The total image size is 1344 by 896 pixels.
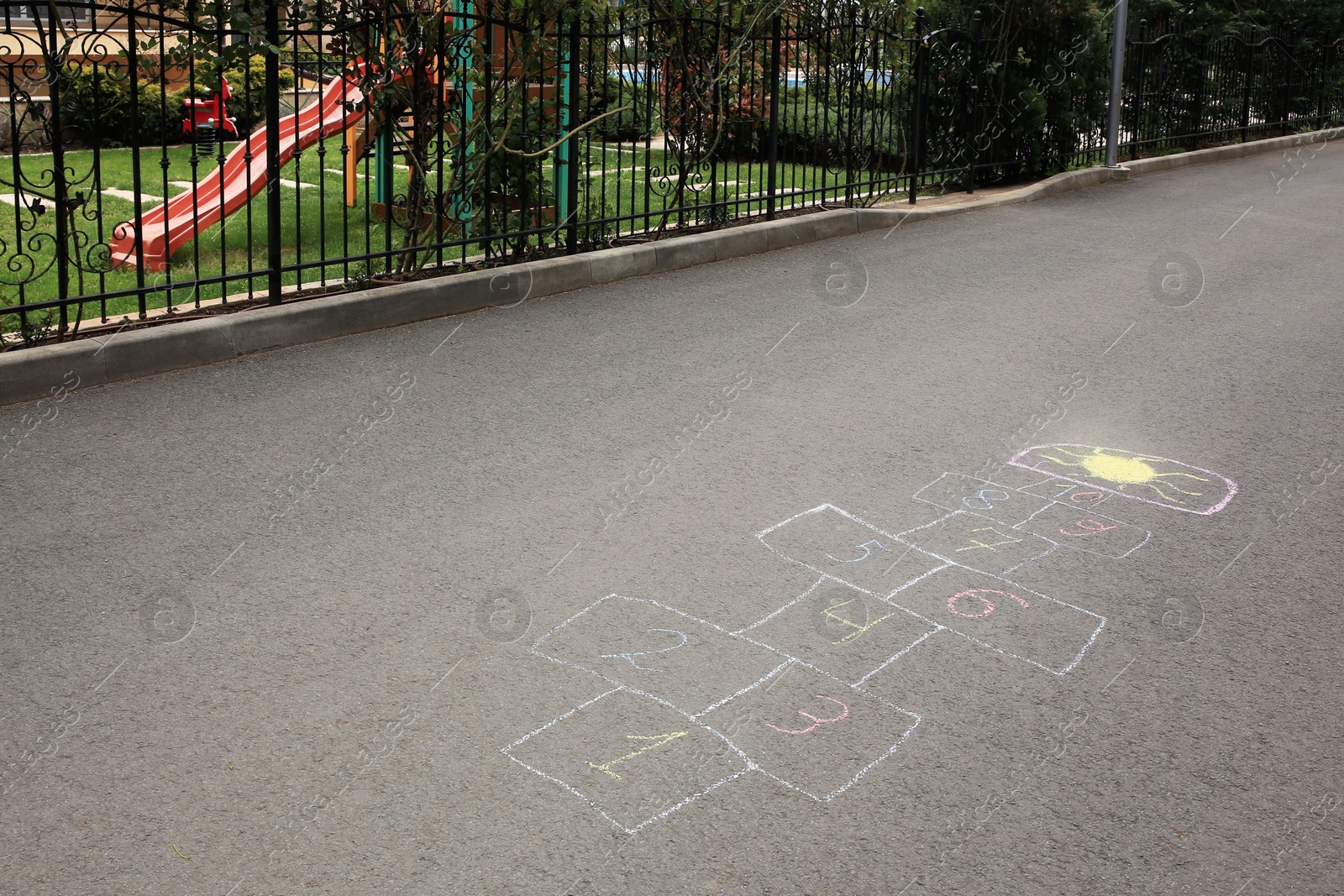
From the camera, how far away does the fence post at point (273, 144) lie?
827 cm

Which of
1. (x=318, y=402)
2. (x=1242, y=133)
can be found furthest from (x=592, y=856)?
(x=1242, y=133)

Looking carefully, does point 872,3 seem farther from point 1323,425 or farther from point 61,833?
point 61,833

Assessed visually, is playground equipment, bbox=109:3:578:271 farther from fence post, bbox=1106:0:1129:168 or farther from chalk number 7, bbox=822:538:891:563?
fence post, bbox=1106:0:1129:168

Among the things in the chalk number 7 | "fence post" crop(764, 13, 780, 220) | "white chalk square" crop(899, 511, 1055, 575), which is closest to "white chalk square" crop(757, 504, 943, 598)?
the chalk number 7

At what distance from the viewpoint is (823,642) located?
4621 mm

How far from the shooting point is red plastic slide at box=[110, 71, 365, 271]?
408 inches

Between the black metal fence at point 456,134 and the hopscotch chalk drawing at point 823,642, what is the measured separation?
4.38m

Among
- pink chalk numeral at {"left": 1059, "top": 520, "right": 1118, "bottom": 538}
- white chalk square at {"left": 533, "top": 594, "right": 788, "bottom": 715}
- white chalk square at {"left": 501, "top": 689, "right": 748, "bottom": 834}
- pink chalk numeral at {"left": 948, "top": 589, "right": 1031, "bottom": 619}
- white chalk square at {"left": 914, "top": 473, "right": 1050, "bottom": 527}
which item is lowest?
white chalk square at {"left": 501, "top": 689, "right": 748, "bottom": 834}

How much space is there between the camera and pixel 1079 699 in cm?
430

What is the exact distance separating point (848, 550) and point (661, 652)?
4.06 ft

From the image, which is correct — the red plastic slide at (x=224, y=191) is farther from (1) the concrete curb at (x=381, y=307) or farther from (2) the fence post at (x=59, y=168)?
(2) the fence post at (x=59, y=168)

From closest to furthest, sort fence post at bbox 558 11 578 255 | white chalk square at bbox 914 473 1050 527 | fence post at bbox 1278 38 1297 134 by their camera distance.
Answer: white chalk square at bbox 914 473 1050 527
fence post at bbox 558 11 578 255
fence post at bbox 1278 38 1297 134

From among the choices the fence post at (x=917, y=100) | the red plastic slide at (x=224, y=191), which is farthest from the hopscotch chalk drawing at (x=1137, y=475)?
the fence post at (x=917, y=100)

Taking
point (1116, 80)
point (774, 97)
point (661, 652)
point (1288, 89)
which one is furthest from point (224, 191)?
point (1288, 89)
